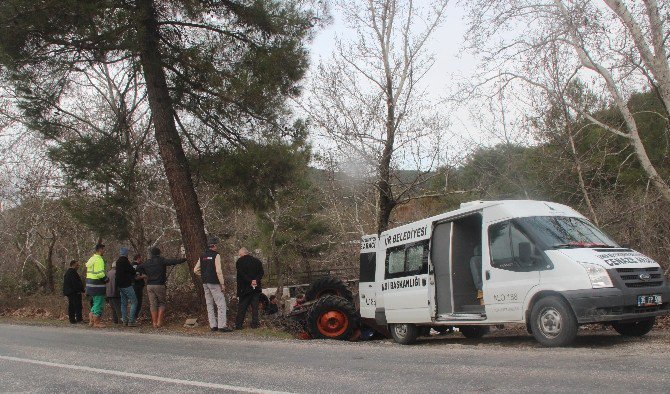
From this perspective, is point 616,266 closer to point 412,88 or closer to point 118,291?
point 412,88

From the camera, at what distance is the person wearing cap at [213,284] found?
14.1 meters

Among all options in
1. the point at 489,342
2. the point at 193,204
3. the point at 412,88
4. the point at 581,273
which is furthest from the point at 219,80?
the point at 581,273

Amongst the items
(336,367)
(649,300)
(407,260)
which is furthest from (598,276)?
(407,260)

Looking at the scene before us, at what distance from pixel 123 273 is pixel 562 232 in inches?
428

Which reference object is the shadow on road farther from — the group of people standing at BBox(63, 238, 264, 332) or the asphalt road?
the group of people standing at BBox(63, 238, 264, 332)

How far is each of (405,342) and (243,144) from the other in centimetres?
732

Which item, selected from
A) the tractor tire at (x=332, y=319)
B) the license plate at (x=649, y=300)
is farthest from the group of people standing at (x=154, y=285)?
the license plate at (x=649, y=300)

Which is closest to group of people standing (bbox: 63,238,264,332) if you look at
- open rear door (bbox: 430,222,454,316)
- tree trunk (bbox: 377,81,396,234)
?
open rear door (bbox: 430,222,454,316)

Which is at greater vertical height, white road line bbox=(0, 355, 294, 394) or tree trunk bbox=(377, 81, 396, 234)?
tree trunk bbox=(377, 81, 396, 234)

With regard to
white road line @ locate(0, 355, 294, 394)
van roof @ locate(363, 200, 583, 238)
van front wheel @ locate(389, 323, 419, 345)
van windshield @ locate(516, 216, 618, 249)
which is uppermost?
van roof @ locate(363, 200, 583, 238)

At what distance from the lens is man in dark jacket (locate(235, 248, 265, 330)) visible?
46.9 ft

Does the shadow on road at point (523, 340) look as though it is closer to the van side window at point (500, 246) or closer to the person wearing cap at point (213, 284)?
the van side window at point (500, 246)

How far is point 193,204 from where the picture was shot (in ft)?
52.5

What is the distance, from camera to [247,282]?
14328mm
